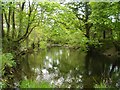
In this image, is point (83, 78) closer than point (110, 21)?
Yes

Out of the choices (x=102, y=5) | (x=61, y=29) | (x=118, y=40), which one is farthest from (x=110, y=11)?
(x=118, y=40)

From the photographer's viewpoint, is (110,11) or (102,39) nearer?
(110,11)

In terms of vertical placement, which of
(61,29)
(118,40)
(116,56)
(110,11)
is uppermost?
(110,11)

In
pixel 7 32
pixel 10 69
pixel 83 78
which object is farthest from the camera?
pixel 7 32

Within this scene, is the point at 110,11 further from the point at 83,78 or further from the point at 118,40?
the point at 118,40

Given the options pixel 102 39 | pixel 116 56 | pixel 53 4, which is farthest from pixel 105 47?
pixel 53 4

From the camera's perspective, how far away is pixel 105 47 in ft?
36.6

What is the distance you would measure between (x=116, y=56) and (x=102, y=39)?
152 centimetres

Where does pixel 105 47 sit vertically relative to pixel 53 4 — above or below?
below

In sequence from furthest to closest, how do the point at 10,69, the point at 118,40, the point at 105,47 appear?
the point at 105,47 < the point at 118,40 < the point at 10,69

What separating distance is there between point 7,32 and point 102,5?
2.82 meters

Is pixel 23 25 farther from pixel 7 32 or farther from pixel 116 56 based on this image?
pixel 116 56

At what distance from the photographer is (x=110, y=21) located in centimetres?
662

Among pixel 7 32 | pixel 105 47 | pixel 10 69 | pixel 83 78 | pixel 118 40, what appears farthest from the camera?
pixel 105 47
